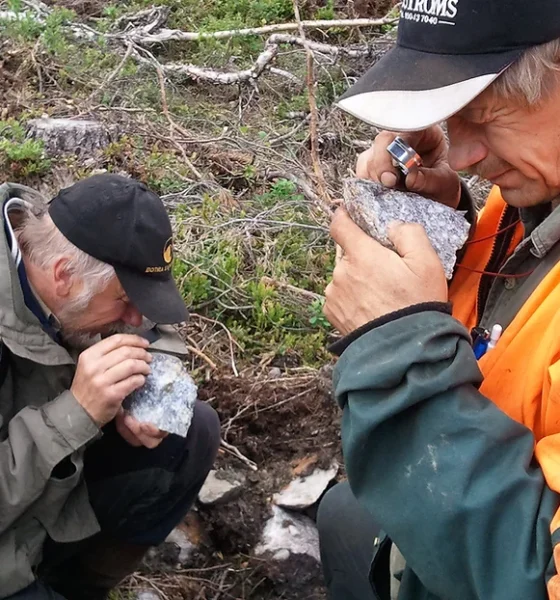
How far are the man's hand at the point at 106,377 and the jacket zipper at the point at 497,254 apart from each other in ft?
3.22

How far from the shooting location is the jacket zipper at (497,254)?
5.47ft

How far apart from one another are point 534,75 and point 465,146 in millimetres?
212

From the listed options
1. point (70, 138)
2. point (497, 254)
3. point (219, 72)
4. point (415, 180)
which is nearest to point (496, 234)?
point (497, 254)

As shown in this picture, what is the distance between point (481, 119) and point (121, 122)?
433 centimetres

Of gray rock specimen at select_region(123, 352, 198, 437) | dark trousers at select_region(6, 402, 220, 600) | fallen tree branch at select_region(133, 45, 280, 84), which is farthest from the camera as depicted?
fallen tree branch at select_region(133, 45, 280, 84)

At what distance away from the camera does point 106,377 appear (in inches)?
79.6

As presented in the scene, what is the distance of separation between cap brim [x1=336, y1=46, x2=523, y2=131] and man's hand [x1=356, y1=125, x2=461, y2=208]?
0.95 feet

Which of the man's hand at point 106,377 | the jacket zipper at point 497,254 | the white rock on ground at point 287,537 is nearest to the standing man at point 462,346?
the jacket zipper at point 497,254

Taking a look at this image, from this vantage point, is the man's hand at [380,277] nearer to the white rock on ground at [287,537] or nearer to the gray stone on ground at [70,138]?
the white rock on ground at [287,537]

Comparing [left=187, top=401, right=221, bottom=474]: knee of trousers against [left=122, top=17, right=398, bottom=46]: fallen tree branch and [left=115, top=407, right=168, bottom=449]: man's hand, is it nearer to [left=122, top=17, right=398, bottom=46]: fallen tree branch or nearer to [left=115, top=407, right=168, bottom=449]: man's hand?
[left=115, top=407, right=168, bottom=449]: man's hand

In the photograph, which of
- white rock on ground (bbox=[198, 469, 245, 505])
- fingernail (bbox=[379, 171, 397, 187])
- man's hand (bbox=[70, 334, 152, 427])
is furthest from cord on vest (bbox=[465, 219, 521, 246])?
white rock on ground (bbox=[198, 469, 245, 505])

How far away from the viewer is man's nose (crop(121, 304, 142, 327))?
2277 mm

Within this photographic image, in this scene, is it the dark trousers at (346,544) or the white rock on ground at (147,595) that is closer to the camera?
the dark trousers at (346,544)

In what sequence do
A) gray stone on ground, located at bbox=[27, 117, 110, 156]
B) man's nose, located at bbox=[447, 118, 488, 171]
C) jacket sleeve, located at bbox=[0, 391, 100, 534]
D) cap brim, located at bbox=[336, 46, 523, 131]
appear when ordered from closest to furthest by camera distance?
cap brim, located at bbox=[336, 46, 523, 131] → man's nose, located at bbox=[447, 118, 488, 171] → jacket sleeve, located at bbox=[0, 391, 100, 534] → gray stone on ground, located at bbox=[27, 117, 110, 156]
